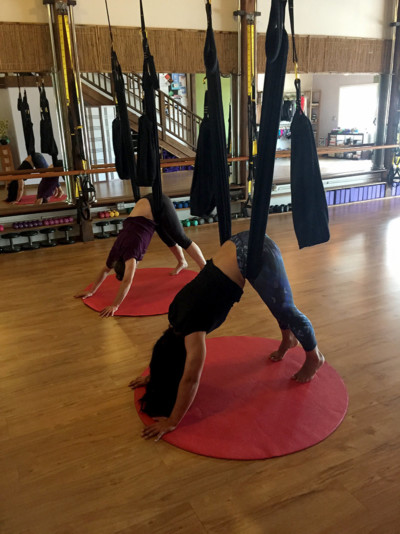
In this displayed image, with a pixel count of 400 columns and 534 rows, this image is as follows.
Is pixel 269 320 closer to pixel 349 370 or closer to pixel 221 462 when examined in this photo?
pixel 349 370

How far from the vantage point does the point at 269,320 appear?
2.99 meters

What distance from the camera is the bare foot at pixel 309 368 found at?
7.16ft

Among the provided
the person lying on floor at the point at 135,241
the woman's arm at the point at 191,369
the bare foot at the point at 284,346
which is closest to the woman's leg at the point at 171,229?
the person lying on floor at the point at 135,241

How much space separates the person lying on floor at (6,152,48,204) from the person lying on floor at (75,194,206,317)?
2.16 meters

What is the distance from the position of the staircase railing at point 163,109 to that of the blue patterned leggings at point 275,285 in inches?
213

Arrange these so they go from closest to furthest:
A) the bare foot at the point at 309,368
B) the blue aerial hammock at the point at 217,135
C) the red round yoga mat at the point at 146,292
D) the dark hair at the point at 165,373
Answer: the dark hair at the point at 165,373 < the blue aerial hammock at the point at 217,135 < the bare foot at the point at 309,368 < the red round yoga mat at the point at 146,292

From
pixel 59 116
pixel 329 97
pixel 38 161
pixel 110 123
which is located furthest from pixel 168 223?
pixel 329 97

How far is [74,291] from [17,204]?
79.0 inches

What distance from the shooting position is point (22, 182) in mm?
5004

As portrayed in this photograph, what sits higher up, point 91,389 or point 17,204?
point 17,204

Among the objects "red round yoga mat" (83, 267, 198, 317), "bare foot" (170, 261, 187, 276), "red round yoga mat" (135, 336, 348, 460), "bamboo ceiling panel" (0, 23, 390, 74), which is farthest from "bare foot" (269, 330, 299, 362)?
"bamboo ceiling panel" (0, 23, 390, 74)

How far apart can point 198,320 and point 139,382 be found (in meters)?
0.68

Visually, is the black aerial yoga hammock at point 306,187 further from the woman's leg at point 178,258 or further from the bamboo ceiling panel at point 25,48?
the bamboo ceiling panel at point 25,48

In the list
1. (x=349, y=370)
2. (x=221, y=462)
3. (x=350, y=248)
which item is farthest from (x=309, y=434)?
(x=350, y=248)
